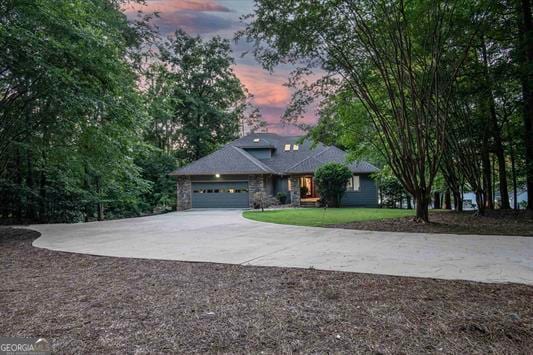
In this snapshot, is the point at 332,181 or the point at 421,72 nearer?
the point at 421,72

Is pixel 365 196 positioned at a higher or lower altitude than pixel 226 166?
lower

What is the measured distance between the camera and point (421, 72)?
9.46m

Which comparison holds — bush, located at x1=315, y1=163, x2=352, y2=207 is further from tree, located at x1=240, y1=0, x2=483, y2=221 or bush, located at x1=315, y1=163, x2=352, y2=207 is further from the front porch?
tree, located at x1=240, y1=0, x2=483, y2=221

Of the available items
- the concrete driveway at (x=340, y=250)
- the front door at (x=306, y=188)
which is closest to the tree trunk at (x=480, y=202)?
the concrete driveway at (x=340, y=250)

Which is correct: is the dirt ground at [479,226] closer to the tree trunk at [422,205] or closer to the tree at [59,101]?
the tree trunk at [422,205]

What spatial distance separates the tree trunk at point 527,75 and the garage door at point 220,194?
13142 mm

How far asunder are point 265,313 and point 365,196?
1701 cm

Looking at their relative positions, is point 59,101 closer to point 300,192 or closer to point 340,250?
point 340,250

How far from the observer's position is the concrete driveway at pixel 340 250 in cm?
401

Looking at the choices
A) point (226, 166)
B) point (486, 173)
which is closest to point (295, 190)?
point (226, 166)

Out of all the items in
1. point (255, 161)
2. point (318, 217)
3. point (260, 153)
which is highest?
point (260, 153)

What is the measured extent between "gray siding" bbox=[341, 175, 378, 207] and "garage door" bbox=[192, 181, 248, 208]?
588 centimetres

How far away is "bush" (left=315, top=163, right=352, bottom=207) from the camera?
56.5ft

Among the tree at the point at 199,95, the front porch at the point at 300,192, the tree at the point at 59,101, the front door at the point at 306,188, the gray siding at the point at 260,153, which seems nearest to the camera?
the tree at the point at 59,101
